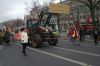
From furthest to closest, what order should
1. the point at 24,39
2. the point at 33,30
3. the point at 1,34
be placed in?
the point at 1,34
the point at 33,30
the point at 24,39

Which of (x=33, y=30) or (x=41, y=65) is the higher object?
(x=33, y=30)

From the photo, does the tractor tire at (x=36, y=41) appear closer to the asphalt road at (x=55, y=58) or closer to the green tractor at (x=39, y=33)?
the green tractor at (x=39, y=33)

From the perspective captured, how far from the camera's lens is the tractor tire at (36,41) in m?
22.8

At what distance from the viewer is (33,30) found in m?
24.4

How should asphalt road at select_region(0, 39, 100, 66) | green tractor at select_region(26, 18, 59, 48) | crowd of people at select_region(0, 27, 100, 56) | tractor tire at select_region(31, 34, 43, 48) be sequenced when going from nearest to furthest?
asphalt road at select_region(0, 39, 100, 66) → crowd of people at select_region(0, 27, 100, 56) → tractor tire at select_region(31, 34, 43, 48) → green tractor at select_region(26, 18, 59, 48)

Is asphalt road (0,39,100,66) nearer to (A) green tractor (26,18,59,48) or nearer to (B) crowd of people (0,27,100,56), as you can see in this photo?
(B) crowd of people (0,27,100,56)

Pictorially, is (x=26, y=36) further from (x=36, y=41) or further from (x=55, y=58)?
(x=36, y=41)

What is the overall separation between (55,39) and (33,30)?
2.05 m

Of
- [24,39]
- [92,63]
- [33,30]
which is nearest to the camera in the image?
[92,63]

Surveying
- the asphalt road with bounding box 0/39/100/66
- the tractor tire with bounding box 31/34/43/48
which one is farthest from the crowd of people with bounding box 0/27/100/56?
the tractor tire with bounding box 31/34/43/48

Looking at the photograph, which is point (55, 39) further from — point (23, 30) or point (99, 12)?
point (99, 12)

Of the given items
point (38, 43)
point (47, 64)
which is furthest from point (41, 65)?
point (38, 43)

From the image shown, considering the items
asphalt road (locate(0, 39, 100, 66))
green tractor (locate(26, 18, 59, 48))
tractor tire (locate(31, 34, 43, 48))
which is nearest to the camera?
asphalt road (locate(0, 39, 100, 66))

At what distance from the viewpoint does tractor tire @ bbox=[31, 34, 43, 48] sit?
74.9ft
